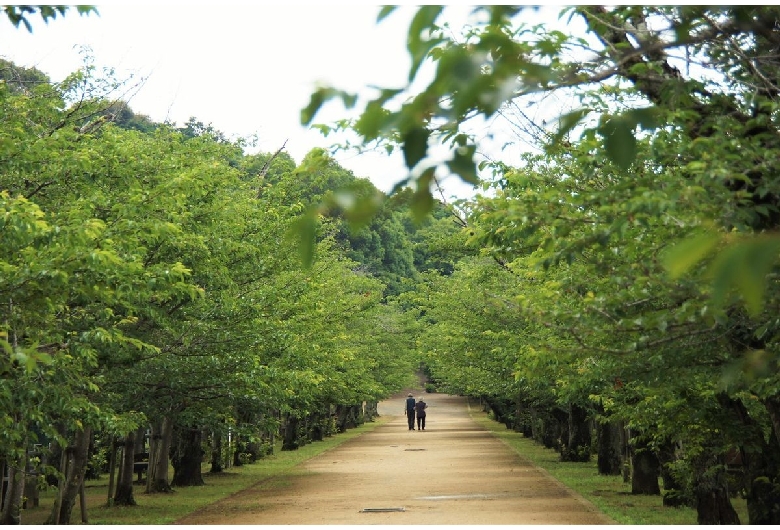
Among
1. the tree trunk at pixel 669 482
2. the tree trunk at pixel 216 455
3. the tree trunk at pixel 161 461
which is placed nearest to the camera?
the tree trunk at pixel 669 482

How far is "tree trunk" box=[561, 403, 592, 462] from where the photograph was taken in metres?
27.0

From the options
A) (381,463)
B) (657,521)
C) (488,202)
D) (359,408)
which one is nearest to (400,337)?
(359,408)

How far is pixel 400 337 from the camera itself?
53.1 m

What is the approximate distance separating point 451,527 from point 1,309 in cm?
675

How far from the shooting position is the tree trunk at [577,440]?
2700 cm

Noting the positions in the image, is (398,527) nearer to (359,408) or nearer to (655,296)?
(655,296)

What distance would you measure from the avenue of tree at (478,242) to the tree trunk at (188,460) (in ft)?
5.81

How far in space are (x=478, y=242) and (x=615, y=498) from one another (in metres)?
7.69

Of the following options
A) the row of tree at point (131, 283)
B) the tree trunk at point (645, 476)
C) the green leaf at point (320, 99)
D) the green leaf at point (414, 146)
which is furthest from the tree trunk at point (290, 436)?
the green leaf at point (414, 146)

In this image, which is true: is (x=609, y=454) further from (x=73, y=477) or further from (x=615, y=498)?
(x=73, y=477)

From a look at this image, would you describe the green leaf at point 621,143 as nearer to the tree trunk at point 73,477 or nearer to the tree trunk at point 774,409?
the tree trunk at point 774,409

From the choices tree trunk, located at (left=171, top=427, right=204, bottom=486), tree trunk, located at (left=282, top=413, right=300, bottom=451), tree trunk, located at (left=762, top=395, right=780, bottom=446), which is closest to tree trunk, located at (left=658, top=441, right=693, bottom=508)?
tree trunk, located at (left=762, top=395, right=780, bottom=446)

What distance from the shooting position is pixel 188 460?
21719 mm

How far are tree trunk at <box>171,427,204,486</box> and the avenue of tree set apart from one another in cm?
177
